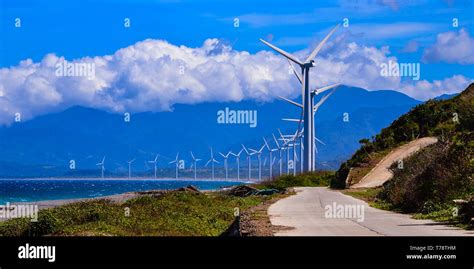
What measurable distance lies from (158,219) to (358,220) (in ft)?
29.7

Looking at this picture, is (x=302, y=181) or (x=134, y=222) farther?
(x=302, y=181)

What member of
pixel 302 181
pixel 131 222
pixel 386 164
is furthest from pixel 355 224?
pixel 302 181

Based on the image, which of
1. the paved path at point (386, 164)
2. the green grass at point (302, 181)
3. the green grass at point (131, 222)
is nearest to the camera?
the green grass at point (131, 222)

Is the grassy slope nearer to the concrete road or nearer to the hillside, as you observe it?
the concrete road

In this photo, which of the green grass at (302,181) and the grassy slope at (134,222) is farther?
the green grass at (302,181)

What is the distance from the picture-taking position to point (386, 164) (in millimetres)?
76562

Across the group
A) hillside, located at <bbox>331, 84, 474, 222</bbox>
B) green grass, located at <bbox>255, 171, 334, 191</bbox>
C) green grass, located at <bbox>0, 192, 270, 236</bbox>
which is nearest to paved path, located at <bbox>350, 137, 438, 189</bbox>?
green grass, located at <bbox>255, 171, 334, 191</bbox>

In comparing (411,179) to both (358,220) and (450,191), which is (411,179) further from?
(358,220)

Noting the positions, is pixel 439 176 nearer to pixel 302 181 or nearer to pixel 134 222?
pixel 134 222

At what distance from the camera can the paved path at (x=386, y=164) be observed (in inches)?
2815

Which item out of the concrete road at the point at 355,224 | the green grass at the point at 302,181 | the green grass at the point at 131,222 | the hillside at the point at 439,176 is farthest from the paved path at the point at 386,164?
the concrete road at the point at 355,224

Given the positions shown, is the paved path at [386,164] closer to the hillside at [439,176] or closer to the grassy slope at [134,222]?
the hillside at [439,176]
